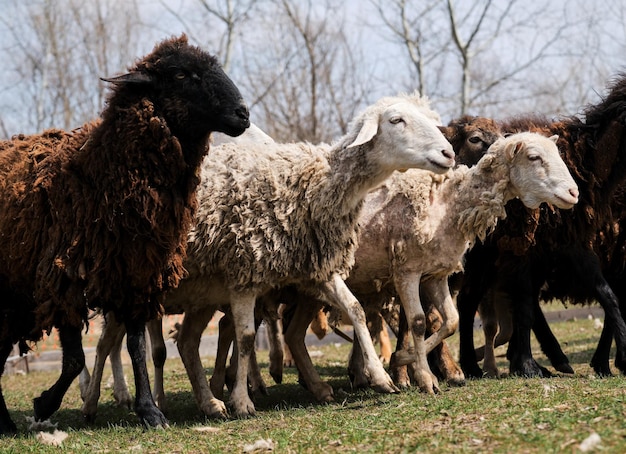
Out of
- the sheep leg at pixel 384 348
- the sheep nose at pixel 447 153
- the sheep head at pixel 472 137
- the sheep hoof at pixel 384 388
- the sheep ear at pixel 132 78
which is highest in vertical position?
the sheep ear at pixel 132 78

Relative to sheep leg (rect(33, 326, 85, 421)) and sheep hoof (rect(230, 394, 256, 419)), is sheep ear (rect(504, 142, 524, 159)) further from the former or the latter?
sheep leg (rect(33, 326, 85, 421))

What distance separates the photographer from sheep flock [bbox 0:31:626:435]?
25.5 feet

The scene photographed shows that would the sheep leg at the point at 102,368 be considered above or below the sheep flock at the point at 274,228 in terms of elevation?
below

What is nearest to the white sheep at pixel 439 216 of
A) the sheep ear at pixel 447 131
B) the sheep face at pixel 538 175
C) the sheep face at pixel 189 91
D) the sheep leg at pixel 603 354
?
the sheep face at pixel 538 175

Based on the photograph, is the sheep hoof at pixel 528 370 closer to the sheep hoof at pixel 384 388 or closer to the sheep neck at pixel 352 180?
the sheep hoof at pixel 384 388

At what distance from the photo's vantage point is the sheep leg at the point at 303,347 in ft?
29.6

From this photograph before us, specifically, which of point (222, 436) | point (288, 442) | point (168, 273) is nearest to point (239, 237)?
point (168, 273)

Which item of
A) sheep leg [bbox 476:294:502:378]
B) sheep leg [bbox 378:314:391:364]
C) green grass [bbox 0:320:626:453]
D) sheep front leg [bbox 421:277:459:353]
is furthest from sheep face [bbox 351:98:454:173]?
sheep leg [bbox 378:314:391:364]

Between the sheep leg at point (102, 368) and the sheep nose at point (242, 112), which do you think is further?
the sheep leg at point (102, 368)

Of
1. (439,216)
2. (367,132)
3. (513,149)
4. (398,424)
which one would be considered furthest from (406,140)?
(398,424)

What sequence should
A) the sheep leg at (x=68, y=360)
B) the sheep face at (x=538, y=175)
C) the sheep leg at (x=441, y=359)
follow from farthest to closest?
the sheep leg at (x=441, y=359) < the sheep face at (x=538, y=175) < the sheep leg at (x=68, y=360)

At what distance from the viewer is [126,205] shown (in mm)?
7707

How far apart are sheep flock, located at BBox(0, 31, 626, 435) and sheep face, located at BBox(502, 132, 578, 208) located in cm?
2

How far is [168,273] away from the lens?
26.0ft
